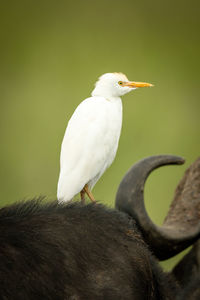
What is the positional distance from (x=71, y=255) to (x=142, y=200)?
2.03ft

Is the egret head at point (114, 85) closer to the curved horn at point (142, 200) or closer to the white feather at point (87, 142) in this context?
the white feather at point (87, 142)

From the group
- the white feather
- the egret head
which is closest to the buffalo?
the white feather

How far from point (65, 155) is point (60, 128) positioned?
1992 mm

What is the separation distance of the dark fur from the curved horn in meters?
0.36

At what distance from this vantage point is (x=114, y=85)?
2.26 m

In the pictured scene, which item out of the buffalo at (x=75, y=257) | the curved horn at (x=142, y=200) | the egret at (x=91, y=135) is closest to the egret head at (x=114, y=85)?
the egret at (x=91, y=135)

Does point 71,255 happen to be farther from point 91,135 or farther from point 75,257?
point 91,135

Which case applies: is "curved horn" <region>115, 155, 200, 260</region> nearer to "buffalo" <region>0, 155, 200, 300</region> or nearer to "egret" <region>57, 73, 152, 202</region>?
"buffalo" <region>0, 155, 200, 300</region>

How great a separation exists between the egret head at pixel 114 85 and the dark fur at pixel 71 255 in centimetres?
92

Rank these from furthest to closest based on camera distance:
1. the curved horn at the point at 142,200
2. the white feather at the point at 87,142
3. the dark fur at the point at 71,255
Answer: the white feather at the point at 87,142 < the curved horn at the point at 142,200 < the dark fur at the point at 71,255

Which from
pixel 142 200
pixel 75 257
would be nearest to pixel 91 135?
pixel 142 200

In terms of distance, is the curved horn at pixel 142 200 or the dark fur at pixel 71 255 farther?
the curved horn at pixel 142 200

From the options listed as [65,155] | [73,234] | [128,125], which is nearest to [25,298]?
[73,234]

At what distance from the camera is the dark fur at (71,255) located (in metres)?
1.17
